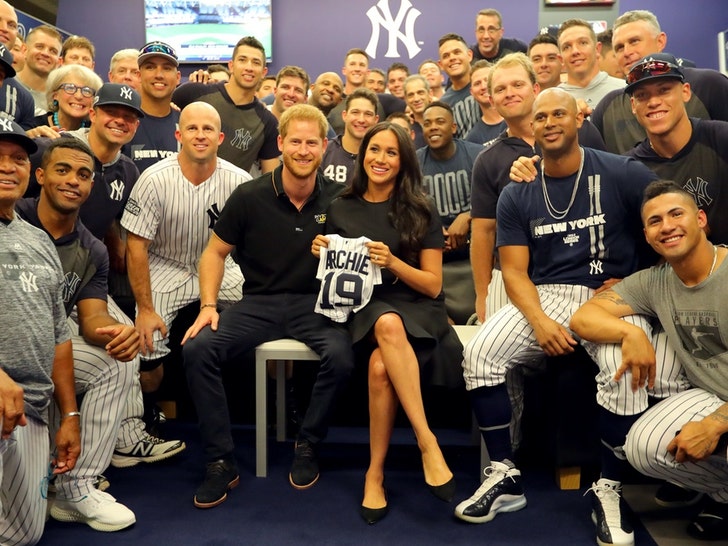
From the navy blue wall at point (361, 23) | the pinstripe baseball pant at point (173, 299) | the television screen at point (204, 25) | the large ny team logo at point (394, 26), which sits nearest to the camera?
the pinstripe baseball pant at point (173, 299)

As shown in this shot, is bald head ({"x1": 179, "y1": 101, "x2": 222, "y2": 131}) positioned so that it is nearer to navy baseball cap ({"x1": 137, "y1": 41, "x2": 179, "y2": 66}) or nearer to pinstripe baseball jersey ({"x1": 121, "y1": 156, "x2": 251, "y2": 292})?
pinstripe baseball jersey ({"x1": 121, "y1": 156, "x2": 251, "y2": 292})

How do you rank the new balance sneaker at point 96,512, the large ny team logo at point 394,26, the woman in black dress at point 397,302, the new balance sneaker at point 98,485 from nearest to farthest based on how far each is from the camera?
1. the new balance sneaker at point 96,512
2. the woman in black dress at point 397,302
3. the new balance sneaker at point 98,485
4. the large ny team logo at point 394,26

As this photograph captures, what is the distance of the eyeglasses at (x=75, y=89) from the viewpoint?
3990 millimetres

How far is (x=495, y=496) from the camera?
276cm

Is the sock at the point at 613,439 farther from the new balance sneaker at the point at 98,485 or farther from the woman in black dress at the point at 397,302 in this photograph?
the new balance sneaker at the point at 98,485

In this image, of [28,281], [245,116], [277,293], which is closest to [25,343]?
[28,281]

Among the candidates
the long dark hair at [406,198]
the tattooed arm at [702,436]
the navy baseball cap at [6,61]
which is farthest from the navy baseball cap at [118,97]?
the tattooed arm at [702,436]

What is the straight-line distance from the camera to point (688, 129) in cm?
312

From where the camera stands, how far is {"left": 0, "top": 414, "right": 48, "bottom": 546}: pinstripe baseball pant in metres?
2.36

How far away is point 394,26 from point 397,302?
8.10 meters

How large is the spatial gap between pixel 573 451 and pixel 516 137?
1581mm

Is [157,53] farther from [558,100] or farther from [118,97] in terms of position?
[558,100]

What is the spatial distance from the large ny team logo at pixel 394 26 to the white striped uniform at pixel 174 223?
7204mm

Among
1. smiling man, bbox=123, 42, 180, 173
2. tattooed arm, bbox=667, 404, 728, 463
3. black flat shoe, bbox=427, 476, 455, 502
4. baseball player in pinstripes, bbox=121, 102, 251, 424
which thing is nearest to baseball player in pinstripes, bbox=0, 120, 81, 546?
baseball player in pinstripes, bbox=121, 102, 251, 424
